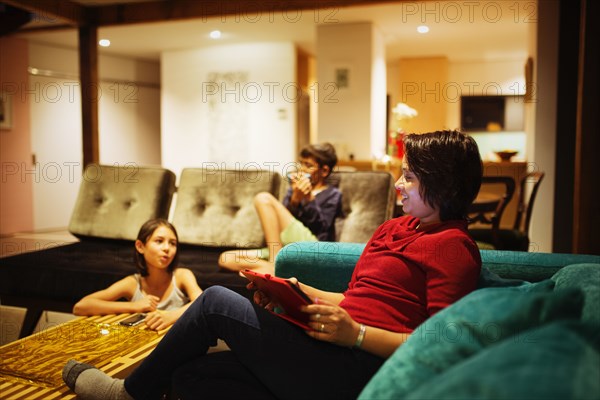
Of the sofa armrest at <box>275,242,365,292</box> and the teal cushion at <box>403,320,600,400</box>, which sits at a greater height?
the teal cushion at <box>403,320,600,400</box>

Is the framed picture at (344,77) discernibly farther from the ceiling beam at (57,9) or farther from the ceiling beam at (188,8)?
the ceiling beam at (57,9)

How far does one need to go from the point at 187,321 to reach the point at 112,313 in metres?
1.26

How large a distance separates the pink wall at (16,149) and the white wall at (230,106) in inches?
71.9

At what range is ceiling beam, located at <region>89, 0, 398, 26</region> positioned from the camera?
4.86 meters

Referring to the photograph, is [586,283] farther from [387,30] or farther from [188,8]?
[387,30]

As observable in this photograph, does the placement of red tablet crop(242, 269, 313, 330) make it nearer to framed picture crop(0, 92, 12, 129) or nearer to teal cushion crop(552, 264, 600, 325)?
teal cushion crop(552, 264, 600, 325)

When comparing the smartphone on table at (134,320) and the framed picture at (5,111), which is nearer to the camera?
the smartphone on table at (134,320)

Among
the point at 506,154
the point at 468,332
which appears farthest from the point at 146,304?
the point at 506,154

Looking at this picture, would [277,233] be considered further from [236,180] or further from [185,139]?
[185,139]

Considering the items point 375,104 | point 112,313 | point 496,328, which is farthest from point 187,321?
point 375,104

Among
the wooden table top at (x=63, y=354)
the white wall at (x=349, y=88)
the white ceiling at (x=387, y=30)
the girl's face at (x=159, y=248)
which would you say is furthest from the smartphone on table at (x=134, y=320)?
the white wall at (x=349, y=88)

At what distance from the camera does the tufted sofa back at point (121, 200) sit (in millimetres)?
3885

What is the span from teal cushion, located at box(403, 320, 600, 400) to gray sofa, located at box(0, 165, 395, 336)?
204 centimetres

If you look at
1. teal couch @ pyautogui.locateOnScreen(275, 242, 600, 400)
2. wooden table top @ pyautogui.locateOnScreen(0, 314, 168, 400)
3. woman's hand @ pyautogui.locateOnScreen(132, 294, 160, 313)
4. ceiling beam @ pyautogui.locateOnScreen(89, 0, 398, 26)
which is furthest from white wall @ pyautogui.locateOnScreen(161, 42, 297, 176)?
teal couch @ pyautogui.locateOnScreen(275, 242, 600, 400)
